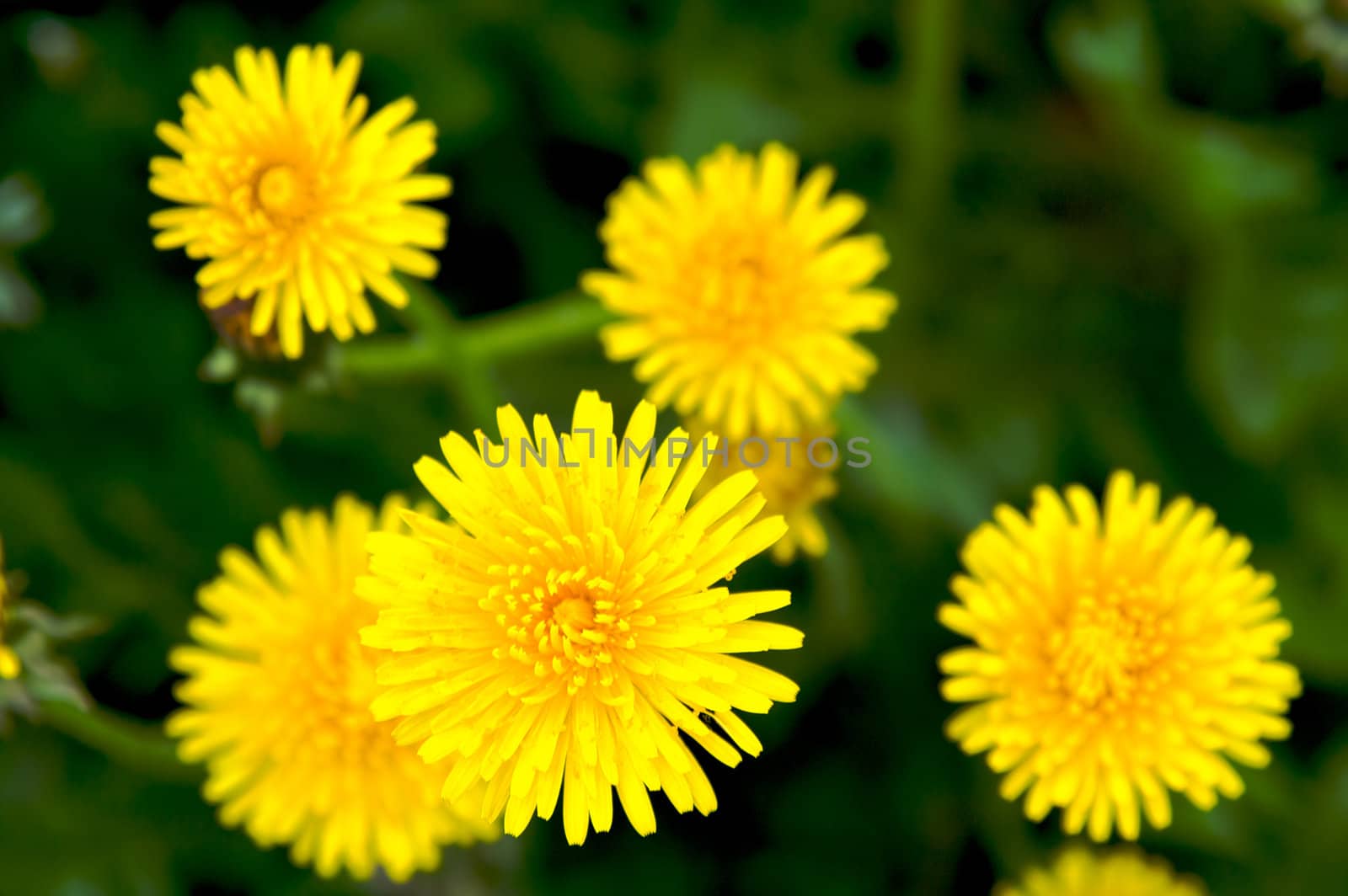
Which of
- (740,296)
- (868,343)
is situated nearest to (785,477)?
(740,296)

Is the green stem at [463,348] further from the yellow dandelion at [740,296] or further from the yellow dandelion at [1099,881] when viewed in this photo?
the yellow dandelion at [1099,881]

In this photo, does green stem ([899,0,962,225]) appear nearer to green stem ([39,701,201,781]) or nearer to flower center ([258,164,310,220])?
flower center ([258,164,310,220])

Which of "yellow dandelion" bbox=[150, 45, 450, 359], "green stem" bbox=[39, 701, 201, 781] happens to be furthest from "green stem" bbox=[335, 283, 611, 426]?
"green stem" bbox=[39, 701, 201, 781]

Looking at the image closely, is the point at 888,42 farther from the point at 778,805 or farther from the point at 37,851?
the point at 37,851

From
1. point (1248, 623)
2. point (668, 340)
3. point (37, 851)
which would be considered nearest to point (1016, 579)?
point (1248, 623)

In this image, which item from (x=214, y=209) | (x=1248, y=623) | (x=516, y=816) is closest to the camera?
(x=516, y=816)

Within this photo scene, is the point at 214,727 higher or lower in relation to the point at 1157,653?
lower

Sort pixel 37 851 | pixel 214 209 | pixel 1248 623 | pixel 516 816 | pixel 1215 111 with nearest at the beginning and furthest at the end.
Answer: pixel 516 816, pixel 214 209, pixel 1248 623, pixel 37 851, pixel 1215 111

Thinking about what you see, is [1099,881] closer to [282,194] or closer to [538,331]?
[538,331]
